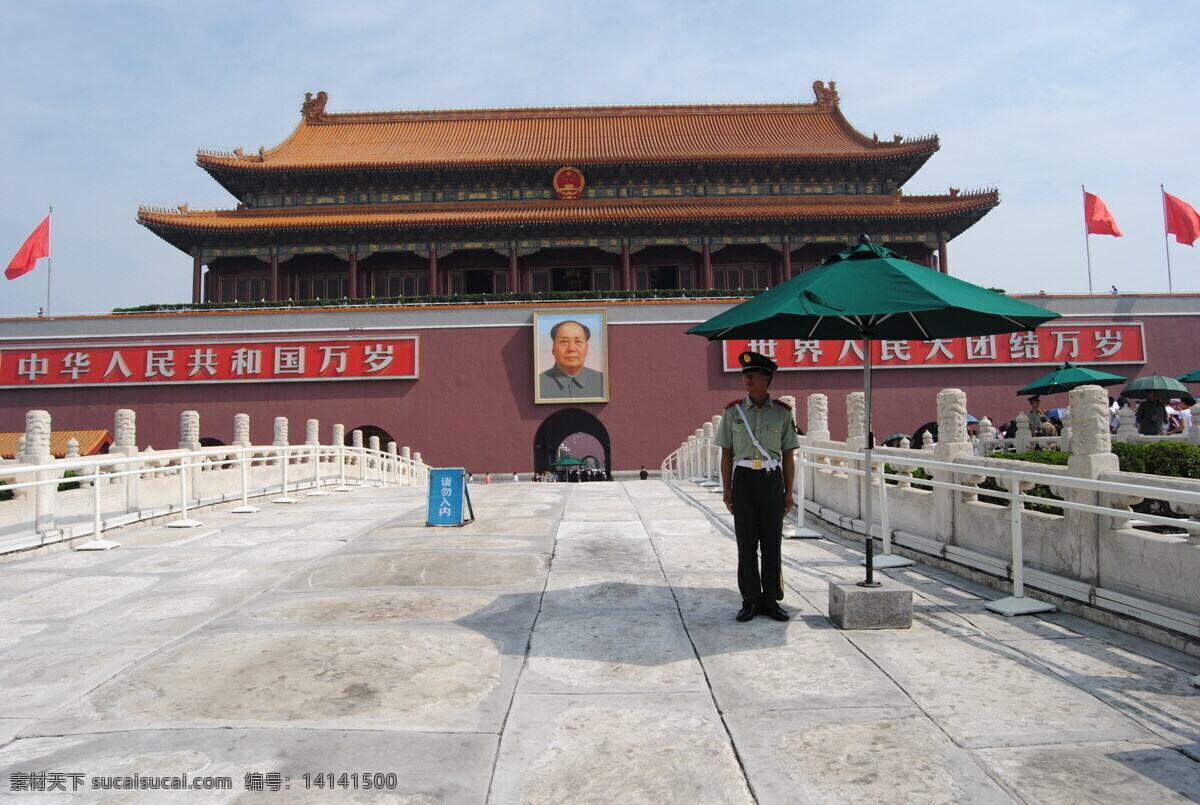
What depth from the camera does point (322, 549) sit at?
746 centimetres

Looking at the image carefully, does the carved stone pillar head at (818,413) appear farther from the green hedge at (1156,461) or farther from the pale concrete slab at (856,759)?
the pale concrete slab at (856,759)

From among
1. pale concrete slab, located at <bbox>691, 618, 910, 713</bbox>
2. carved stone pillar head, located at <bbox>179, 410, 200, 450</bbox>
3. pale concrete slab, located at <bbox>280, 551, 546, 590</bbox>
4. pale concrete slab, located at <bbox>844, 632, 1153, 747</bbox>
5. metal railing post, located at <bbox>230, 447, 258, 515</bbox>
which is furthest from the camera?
carved stone pillar head, located at <bbox>179, 410, 200, 450</bbox>

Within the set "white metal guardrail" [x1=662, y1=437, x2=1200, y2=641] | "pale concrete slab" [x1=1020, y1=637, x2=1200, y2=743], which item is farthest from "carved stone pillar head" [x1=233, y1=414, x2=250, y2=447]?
"pale concrete slab" [x1=1020, y1=637, x2=1200, y2=743]

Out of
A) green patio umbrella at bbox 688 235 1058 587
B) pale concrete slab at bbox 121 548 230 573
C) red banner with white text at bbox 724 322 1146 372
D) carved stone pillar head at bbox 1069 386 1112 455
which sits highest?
red banner with white text at bbox 724 322 1146 372

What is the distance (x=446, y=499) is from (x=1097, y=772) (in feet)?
22.6

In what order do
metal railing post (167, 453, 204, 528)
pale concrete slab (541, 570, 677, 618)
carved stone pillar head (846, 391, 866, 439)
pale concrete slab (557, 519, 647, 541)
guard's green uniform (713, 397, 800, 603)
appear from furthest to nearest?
metal railing post (167, 453, 204, 528)
carved stone pillar head (846, 391, 866, 439)
pale concrete slab (557, 519, 647, 541)
pale concrete slab (541, 570, 677, 618)
guard's green uniform (713, 397, 800, 603)

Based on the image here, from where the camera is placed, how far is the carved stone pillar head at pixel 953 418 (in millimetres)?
6590

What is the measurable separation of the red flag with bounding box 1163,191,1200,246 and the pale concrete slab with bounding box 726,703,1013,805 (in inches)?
1059

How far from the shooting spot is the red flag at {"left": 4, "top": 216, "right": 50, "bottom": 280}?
2445 centimetres

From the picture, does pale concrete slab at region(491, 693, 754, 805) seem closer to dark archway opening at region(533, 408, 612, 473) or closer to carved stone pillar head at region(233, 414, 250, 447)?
carved stone pillar head at region(233, 414, 250, 447)

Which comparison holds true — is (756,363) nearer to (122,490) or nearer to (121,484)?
(122,490)

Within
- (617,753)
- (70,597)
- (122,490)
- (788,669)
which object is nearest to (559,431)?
(122,490)

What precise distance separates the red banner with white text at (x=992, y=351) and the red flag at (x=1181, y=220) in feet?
9.19

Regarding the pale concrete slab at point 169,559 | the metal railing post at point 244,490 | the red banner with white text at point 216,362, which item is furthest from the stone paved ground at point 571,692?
the red banner with white text at point 216,362
